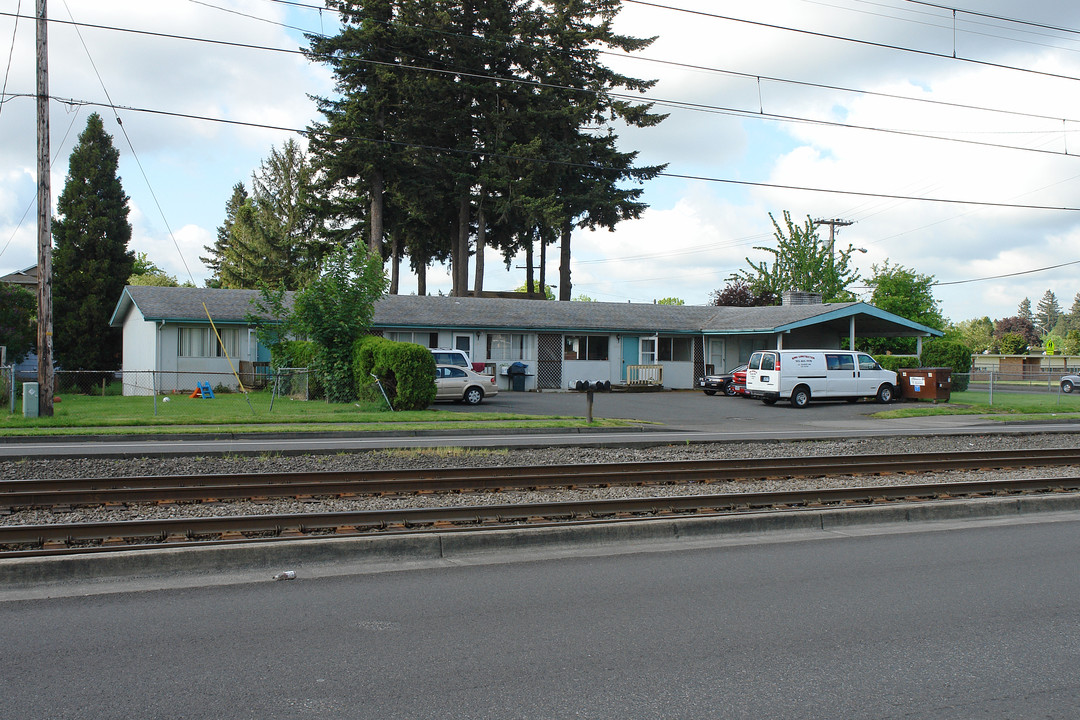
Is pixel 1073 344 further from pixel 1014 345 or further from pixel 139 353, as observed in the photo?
pixel 139 353

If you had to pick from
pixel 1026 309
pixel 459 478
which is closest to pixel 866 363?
pixel 459 478

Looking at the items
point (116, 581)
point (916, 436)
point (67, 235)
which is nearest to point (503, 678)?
point (116, 581)

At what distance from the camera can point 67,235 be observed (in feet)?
123

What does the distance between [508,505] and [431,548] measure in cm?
158

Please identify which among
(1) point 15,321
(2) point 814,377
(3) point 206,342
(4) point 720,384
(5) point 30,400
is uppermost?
(1) point 15,321

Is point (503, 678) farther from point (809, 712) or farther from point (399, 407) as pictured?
point (399, 407)

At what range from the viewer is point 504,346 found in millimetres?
33938

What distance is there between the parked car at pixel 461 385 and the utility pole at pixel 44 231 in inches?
410

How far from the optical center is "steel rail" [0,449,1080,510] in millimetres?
9773

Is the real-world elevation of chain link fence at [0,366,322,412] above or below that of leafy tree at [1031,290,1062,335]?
below

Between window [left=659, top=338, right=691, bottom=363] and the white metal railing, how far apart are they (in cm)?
170

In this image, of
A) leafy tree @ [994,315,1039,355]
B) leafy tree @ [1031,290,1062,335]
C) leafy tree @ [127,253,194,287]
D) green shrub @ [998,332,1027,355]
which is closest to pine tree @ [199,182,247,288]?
leafy tree @ [127,253,194,287]

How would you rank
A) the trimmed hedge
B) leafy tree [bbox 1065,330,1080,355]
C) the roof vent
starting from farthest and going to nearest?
leafy tree [bbox 1065,330,1080,355] < the roof vent < the trimmed hedge

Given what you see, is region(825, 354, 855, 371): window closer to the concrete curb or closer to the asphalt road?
the concrete curb
